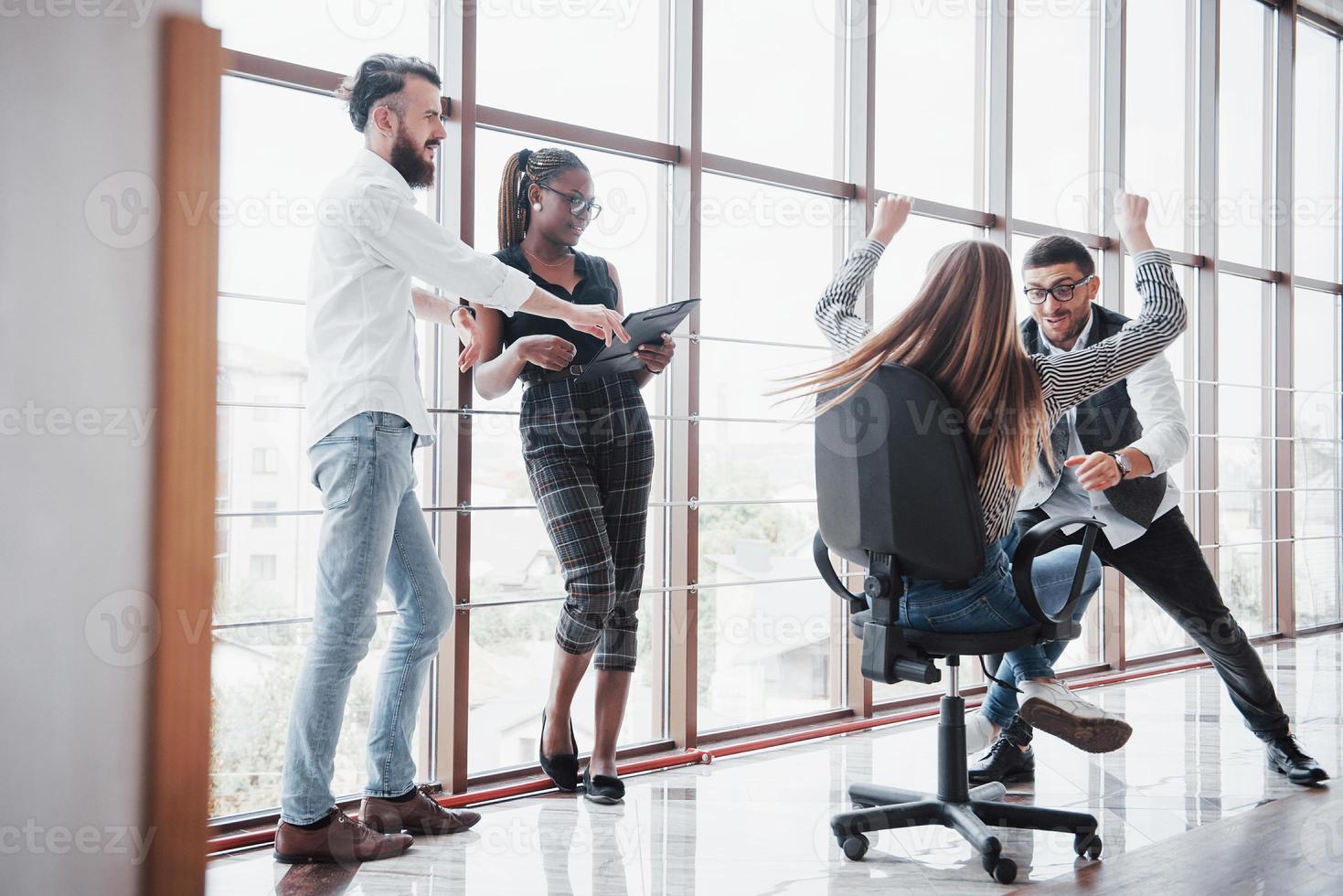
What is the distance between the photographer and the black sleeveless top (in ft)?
7.26

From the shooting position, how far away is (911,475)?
1625 millimetres

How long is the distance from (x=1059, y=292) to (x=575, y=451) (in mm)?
1185

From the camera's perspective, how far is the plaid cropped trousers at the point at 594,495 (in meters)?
2.18

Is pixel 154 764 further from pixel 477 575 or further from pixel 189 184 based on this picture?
pixel 477 575

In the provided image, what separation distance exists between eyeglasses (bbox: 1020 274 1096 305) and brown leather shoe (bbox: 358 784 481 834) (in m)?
1.75

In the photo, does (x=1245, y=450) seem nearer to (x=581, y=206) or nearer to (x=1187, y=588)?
(x=1187, y=588)

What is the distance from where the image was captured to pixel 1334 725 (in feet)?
9.40

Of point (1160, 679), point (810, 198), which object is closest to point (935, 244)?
point (810, 198)

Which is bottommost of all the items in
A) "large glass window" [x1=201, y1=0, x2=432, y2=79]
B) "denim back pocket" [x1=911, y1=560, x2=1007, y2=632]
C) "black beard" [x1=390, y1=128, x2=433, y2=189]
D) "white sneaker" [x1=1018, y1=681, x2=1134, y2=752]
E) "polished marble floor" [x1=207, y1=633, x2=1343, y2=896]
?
"polished marble floor" [x1=207, y1=633, x2=1343, y2=896]

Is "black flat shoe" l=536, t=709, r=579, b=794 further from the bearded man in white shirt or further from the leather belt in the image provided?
the leather belt

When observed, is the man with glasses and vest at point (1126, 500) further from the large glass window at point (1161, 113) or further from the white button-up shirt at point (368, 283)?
the large glass window at point (1161, 113)

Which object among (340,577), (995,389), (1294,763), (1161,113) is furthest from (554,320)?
(1161,113)

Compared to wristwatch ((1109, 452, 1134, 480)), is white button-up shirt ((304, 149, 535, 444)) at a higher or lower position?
higher

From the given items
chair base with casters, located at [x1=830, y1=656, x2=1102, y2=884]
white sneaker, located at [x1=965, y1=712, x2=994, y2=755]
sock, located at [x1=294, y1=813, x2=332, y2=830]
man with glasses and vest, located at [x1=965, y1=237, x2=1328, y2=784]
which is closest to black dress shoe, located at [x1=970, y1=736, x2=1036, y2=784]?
man with glasses and vest, located at [x1=965, y1=237, x2=1328, y2=784]
